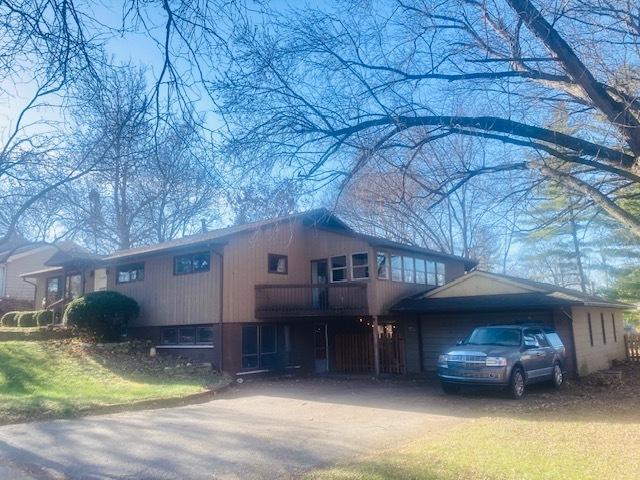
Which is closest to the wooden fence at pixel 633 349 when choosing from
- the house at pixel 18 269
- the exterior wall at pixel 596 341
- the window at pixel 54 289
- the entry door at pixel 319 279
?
the exterior wall at pixel 596 341

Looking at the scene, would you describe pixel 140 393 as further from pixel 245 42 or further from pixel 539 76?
pixel 539 76

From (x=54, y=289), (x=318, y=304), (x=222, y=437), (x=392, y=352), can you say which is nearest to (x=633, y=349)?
(x=392, y=352)

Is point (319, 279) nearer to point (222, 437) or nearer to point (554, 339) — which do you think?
point (554, 339)

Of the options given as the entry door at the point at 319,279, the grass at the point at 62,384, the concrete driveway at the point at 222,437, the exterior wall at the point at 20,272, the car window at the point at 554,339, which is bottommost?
the concrete driveway at the point at 222,437

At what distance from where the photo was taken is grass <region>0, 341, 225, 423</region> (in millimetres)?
12016

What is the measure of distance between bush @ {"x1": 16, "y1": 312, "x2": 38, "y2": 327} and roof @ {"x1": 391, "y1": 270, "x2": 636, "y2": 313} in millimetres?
16891

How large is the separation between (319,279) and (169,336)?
6818 millimetres

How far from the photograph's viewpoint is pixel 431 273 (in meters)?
25.2

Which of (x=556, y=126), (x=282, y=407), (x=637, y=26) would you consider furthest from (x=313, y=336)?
(x=637, y=26)

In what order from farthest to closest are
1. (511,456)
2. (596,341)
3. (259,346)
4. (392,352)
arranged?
(392,352)
(596,341)
(259,346)
(511,456)

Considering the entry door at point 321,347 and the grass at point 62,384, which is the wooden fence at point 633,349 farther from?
the grass at point 62,384

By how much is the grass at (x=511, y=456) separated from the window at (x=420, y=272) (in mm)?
14558

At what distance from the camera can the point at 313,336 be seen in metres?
23.0

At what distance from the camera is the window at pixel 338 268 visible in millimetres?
22734
